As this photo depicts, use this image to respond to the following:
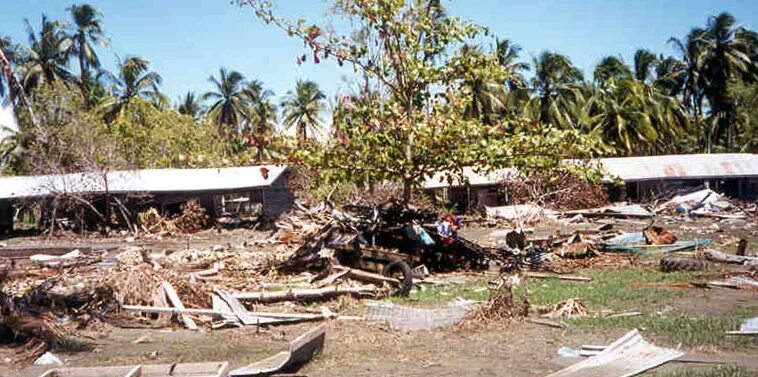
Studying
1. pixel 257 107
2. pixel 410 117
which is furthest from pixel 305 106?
pixel 410 117

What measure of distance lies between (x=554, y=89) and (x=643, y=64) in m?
11.5

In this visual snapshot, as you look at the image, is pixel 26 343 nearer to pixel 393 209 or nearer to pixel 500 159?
pixel 393 209

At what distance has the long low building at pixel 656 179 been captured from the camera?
38188mm

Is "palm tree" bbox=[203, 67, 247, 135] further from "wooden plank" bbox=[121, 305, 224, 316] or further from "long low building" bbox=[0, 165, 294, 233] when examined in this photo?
"wooden plank" bbox=[121, 305, 224, 316]

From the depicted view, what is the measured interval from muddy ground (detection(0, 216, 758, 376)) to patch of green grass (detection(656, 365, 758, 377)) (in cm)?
6

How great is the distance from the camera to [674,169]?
129 feet

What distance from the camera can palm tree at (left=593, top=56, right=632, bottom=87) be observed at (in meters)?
53.1

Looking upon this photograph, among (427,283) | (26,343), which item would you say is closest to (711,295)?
(427,283)

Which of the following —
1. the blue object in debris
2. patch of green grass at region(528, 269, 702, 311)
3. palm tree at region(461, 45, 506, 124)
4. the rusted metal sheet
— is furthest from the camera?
palm tree at region(461, 45, 506, 124)

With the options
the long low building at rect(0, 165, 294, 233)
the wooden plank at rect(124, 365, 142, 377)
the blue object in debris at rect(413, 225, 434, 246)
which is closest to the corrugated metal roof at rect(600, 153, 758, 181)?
the long low building at rect(0, 165, 294, 233)

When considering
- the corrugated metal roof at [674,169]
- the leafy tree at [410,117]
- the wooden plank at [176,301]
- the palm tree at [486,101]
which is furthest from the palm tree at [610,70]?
the wooden plank at [176,301]

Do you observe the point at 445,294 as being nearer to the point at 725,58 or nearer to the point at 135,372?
the point at 135,372

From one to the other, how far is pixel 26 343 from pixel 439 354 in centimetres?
635

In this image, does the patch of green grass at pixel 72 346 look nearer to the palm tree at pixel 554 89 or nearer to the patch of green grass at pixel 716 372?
the patch of green grass at pixel 716 372
